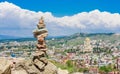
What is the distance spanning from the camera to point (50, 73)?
51.2 feet

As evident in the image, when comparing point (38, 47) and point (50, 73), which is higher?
point (38, 47)

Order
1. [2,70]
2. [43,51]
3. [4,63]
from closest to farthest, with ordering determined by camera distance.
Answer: [2,70] < [4,63] < [43,51]

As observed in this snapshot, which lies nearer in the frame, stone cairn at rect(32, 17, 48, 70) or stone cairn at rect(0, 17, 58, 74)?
stone cairn at rect(0, 17, 58, 74)

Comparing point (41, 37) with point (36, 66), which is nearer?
point (36, 66)

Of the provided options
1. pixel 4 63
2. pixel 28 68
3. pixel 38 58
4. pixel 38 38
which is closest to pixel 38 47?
pixel 38 38

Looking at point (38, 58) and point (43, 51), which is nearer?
point (38, 58)

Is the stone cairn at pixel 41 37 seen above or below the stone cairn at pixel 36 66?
above

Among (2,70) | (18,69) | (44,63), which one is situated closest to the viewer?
(2,70)

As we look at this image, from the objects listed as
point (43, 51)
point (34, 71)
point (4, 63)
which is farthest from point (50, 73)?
point (4, 63)

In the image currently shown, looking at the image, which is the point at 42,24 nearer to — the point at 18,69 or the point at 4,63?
the point at 18,69

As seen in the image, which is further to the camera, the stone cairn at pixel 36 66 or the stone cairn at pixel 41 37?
Result: the stone cairn at pixel 41 37

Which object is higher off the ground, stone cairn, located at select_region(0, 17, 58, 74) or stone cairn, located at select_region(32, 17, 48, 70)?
stone cairn, located at select_region(32, 17, 48, 70)

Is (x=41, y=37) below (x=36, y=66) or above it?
above

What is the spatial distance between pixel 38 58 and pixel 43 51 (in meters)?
1.38
